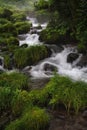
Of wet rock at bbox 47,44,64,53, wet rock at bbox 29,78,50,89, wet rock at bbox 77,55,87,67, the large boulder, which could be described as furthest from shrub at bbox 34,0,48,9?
wet rock at bbox 29,78,50,89

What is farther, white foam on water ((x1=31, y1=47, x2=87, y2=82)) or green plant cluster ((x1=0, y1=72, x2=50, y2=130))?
white foam on water ((x1=31, y1=47, x2=87, y2=82))

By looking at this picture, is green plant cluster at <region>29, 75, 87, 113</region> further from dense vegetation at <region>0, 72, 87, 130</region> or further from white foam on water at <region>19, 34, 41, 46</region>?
white foam on water at <region>19, 34, 41, 46</region>

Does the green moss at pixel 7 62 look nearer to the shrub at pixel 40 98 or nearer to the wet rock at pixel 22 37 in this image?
the shrub at pixel 40 98

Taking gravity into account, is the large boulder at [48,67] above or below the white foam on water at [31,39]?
below

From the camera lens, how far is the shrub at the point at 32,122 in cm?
764

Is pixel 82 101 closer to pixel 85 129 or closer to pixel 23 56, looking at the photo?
pixel 85 129

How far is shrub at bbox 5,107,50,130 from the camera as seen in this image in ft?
25.1

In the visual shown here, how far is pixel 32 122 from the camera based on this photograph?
7703mm

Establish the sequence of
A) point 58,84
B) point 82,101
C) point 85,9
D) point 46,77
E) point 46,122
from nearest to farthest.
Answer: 1. point 46,122
2. point 82,101
3. point 58,84
4. point 85,9
5. point 46,77

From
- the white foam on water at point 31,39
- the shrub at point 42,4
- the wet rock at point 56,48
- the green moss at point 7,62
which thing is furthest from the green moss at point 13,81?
the white foam on water at point 31,39

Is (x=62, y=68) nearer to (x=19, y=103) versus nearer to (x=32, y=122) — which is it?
(x=19, y=103)

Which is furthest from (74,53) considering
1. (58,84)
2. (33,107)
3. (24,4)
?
(24,4)

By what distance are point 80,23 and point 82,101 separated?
14.7 feet

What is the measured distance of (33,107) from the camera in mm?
8398
